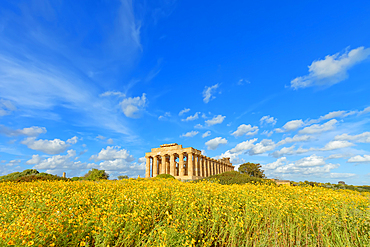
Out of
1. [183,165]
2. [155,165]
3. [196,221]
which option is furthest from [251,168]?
[196,221]

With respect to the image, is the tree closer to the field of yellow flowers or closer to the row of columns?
the row of columns

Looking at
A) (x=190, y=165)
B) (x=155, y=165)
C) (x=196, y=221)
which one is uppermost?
(x=155, y=165)

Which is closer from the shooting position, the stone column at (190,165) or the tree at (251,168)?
the stone column at (190,165)

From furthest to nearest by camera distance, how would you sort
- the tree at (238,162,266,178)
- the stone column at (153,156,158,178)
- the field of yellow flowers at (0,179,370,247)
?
the tree at (238,162,266,178) → the stone column at (153,156,158,178) → the field of yellow flowers at (0,179,370,247)

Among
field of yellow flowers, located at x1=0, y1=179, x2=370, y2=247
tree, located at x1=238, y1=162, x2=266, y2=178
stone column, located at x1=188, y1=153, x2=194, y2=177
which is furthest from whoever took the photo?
tree, located at x1=238, y1=162, x2=266, y2=178

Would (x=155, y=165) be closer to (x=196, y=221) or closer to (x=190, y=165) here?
(x=190, y=165)

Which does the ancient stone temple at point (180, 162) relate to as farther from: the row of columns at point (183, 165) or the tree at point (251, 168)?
the tree at point (251, 168)

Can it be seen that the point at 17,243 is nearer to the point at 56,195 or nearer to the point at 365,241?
the point at 56,195

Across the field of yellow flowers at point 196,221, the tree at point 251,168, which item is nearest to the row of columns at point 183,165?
the tree at point 251,168

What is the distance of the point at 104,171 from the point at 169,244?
33495 mm

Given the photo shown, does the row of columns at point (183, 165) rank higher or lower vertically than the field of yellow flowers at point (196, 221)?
higher

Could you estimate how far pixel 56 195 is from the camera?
7.07 metres

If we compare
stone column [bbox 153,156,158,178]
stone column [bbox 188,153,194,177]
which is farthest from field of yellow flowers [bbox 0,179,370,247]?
stone column [bbox 153,156,158,178]

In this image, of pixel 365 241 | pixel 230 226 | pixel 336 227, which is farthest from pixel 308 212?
pixel 230 226
